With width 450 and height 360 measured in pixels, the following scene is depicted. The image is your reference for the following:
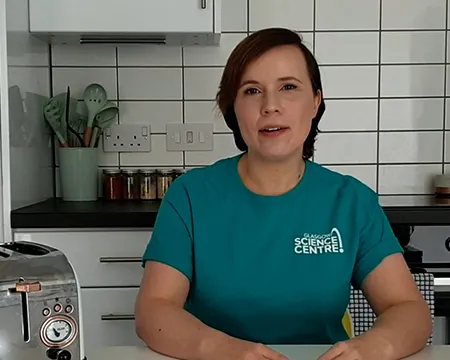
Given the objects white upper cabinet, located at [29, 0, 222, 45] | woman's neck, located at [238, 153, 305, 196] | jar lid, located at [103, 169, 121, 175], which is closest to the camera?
woman's neck, located at [238, 153, 305, 196]

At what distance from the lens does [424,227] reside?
1.87m

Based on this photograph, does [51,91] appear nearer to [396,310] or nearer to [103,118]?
[103,118]

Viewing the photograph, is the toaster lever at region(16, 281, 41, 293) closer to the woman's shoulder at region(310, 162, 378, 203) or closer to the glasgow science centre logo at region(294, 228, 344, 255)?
the glasgow science centre logo at region(294, 228, 344, 255)

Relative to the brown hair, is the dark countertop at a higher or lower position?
lower

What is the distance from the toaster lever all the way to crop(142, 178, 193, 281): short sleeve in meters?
0.45

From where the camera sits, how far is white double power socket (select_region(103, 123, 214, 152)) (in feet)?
7.59

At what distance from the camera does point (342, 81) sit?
2322 millimetres

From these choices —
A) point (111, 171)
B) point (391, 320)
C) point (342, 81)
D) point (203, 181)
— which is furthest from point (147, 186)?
point (391, 320)

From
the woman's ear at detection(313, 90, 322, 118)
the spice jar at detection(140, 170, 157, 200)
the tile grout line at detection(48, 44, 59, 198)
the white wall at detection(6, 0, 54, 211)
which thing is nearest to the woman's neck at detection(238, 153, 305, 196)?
the woman's ear at detection(313, 90, 322, 118)

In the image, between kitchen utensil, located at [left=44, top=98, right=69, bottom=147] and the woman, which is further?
kitchen utensil, located at [left=44, top=98, right=69, bottom=147]

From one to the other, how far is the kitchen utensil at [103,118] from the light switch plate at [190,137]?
0.21 metres

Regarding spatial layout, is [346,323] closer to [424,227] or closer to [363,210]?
[363,210]

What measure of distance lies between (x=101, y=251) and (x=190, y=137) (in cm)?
65

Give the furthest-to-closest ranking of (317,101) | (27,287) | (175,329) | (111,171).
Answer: (111,171)
(317,101)
(175,329)
(27,287)
